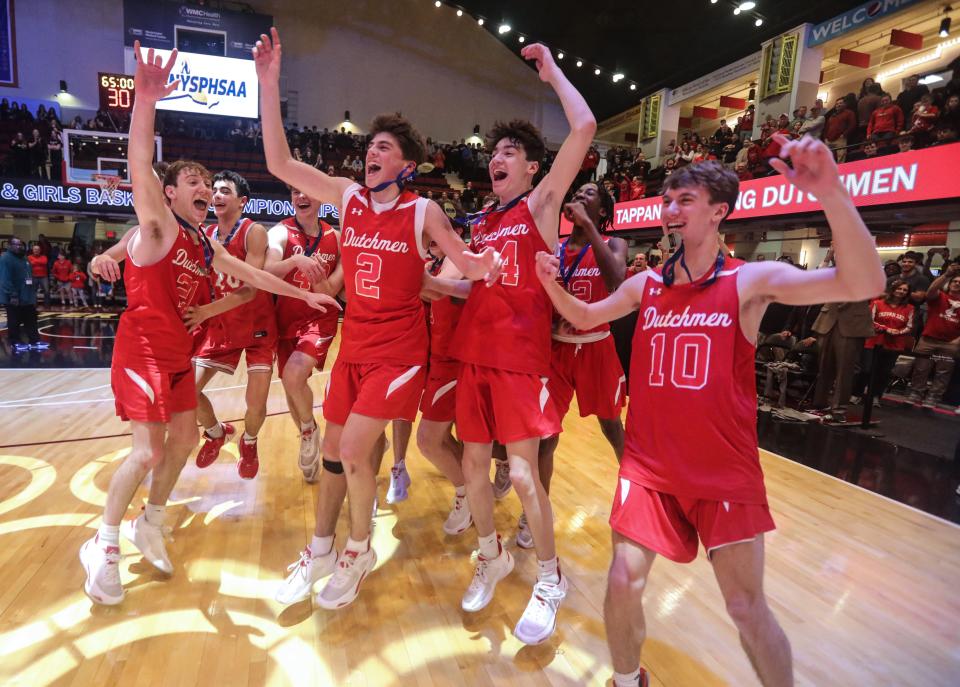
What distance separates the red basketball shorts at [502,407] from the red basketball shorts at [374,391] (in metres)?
0.23

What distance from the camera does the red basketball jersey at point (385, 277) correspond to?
2596mm

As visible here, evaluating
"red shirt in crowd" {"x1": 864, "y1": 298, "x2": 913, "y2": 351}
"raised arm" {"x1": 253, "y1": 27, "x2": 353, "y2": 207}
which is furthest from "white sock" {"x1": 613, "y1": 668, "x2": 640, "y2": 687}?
"red shirt in crowd" {"x1": 864, "y1": 298, "x2": 913, "y2": 351}

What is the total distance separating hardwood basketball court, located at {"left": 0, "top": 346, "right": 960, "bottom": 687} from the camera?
7.45 ft

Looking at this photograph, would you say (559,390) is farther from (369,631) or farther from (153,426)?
(153,426)

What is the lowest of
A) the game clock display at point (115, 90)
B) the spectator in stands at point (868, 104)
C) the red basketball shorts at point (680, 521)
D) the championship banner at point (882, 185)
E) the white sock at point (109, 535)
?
the white sock at point (109, 535)

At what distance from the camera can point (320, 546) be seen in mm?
2787

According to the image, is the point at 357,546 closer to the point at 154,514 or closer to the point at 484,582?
the point at 484,582

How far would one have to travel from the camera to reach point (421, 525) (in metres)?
3.65

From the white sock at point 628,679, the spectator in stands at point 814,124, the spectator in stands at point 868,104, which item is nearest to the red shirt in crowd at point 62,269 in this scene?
the spectator in stands at point 814,124

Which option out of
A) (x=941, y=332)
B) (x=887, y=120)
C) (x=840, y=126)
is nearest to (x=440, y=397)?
(x=941, y=332)

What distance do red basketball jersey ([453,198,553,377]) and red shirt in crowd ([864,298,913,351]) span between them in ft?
20.7

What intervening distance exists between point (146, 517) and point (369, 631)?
54.1 inches

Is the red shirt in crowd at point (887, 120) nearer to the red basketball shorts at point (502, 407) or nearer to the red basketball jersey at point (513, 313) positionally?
the red basketball jersey at point (513, 313)

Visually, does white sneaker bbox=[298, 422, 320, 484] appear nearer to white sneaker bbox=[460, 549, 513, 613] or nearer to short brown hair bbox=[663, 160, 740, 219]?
white sneaker bbox=[460, 549, 513, 613]
